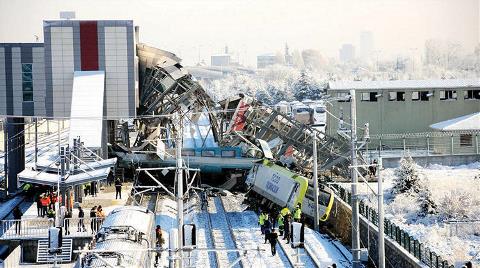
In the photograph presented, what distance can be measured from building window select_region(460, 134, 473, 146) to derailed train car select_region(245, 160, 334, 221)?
25073 millimetres

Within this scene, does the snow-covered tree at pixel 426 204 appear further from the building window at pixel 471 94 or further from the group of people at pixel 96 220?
the building window at pixel 471 94

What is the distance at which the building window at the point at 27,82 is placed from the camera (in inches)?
2013

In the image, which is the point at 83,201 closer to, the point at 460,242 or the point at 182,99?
the point at 182,99

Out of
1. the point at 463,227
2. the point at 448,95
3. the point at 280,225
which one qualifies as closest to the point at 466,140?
the point at 448,95

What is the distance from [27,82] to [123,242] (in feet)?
92.8

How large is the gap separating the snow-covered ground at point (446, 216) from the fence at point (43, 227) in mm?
12105

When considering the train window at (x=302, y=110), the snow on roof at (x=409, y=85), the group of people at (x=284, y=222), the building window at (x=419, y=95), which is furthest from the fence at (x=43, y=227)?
the train window at (x=302, y=110)

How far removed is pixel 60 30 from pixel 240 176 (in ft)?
46.4

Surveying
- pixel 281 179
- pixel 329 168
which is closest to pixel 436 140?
pixel 329 168

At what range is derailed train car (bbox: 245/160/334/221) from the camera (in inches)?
1559

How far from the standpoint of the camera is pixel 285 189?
134 ft

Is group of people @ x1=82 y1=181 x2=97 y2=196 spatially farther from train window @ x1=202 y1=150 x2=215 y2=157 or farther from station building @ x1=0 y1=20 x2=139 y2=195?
train window @ x1=202 y1=150 x2=215 y2=157

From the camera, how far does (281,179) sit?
41.4 m

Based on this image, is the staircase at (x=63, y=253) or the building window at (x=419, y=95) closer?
the staircase at (x=63, y=253)
